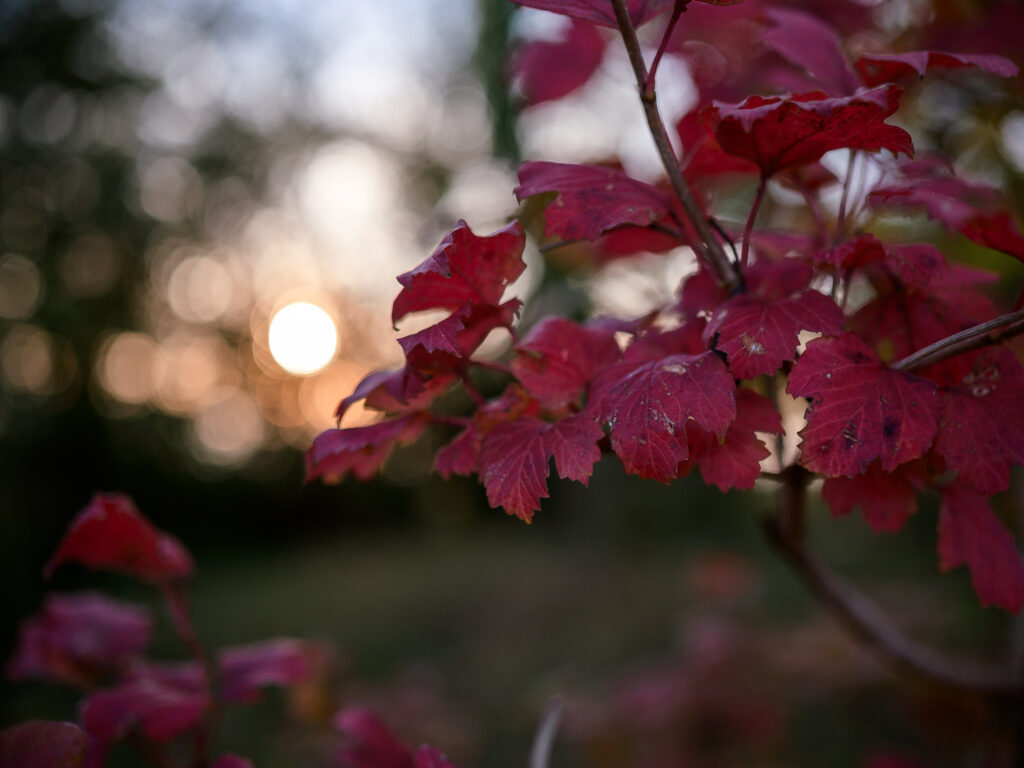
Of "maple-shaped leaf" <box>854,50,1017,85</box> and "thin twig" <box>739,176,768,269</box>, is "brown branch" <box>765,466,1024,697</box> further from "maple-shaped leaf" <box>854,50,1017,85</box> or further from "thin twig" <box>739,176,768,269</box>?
"maple-shaped leaf" <box>854,50,1017,85</box>

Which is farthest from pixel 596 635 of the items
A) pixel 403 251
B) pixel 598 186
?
pixel 403 251

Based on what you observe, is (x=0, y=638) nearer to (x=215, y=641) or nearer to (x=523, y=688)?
(x=215, y=641)

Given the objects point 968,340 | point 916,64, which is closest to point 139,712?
point 968,340

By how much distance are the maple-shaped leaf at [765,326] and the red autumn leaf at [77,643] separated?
938 mm

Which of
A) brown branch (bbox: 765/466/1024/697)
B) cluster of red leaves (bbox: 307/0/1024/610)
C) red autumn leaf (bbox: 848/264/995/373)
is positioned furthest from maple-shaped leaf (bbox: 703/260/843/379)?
brown branch (bbox: 765/466/1024/697)

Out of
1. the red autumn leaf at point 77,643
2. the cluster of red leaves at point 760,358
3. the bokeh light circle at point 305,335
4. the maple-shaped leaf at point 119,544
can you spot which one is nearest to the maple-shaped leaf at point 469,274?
the cluster of red leaves at point 760,358

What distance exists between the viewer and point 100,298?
7707 millimetres

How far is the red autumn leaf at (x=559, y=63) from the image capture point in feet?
4.71

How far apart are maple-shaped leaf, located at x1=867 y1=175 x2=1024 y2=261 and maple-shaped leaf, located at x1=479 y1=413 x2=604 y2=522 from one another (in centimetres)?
35

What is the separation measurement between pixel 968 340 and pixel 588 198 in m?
0.34

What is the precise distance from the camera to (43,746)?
631 mm

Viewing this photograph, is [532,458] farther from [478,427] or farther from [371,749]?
[371,749]

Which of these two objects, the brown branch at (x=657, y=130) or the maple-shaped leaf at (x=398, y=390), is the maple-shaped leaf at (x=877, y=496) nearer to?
the brown branch at (x=657, y=130)

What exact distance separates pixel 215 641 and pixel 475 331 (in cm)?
513
